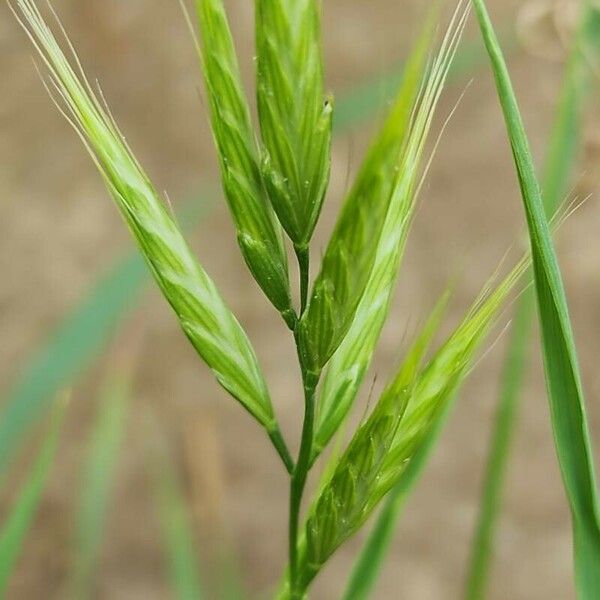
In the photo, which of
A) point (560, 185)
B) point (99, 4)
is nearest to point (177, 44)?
point (99, 4)

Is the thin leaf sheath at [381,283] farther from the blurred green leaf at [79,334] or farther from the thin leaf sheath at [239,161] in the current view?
the blurred green leaf at [79,334]

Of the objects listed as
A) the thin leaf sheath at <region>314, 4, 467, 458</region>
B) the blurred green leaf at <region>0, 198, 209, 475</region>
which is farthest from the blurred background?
the thin leaf sheath at <region>314, 4, 467, 458</region>

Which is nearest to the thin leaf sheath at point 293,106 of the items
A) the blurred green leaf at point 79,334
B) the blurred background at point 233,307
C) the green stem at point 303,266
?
the green stem at point 303,266

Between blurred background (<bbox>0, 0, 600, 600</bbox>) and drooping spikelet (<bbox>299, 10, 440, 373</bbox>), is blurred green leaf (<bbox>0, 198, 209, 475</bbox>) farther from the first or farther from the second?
blurred background (<bbox>0, 0, 600, 600</bbox>)

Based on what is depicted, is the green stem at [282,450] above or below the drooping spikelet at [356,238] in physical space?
below

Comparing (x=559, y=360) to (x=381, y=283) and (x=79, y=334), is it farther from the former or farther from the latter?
(x=79, y=334)

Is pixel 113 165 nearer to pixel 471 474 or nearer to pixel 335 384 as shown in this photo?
pixel 335 384

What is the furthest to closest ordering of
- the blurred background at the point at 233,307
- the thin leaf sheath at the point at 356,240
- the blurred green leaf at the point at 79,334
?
1. the blurred background at the point at 233,307
2. the blurred green leaf at the point at 79,334
3. the thin leaf sheath at the point at 356,240

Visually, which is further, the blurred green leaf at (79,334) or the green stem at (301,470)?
the blurred green leaf at (79,334)
